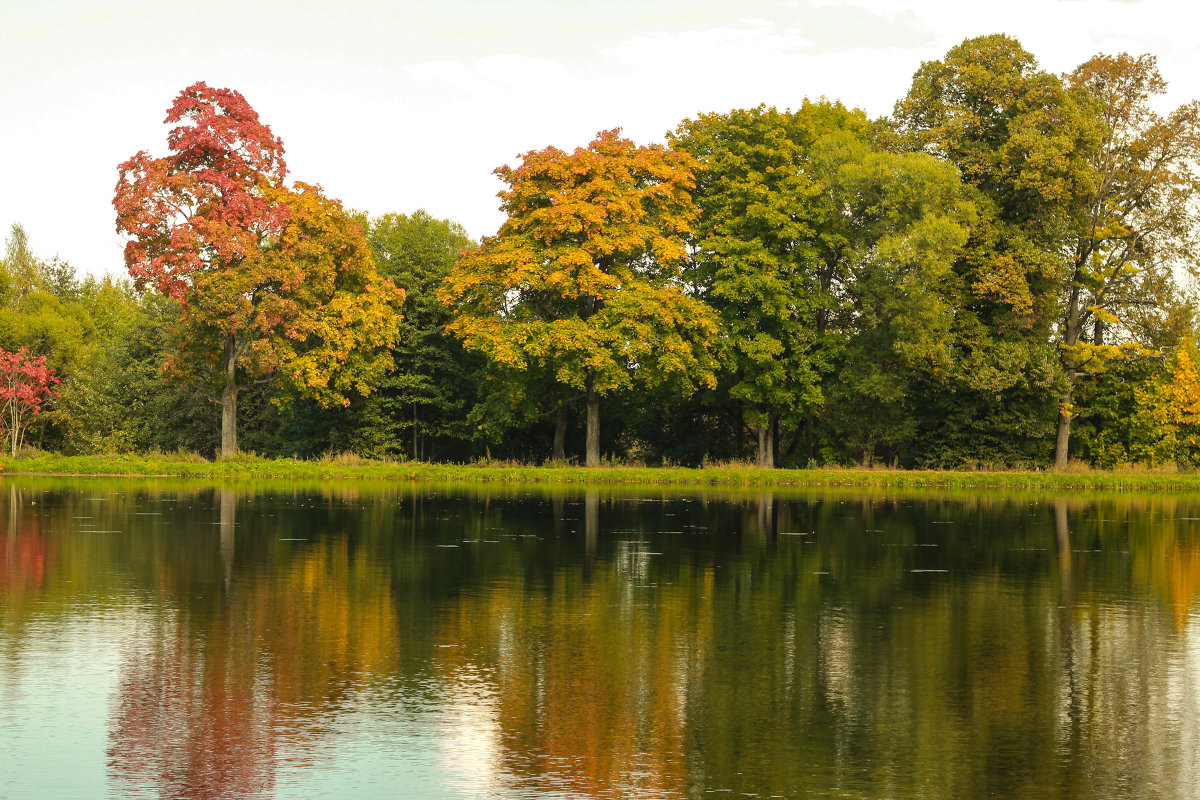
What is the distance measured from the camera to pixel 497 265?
57219mm

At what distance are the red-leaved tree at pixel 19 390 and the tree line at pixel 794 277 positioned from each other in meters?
4.06

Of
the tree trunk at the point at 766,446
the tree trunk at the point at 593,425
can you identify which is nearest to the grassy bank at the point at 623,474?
the tree trunk at the point at 593,425

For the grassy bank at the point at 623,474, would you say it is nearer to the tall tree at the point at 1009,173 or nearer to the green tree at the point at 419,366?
the tall tree at the point at 1009,173

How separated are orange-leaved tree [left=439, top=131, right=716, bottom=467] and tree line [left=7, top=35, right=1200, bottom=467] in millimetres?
162

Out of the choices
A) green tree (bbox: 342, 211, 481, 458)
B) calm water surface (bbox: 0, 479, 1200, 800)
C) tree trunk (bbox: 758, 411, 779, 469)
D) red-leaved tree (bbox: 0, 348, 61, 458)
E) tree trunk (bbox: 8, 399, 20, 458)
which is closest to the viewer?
calm water surface (bbox: 0, 479, 1200, 800)

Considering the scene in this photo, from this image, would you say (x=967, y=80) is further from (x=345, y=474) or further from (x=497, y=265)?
(x=345, y=474)

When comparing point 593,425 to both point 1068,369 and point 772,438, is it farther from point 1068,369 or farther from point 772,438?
point 1068,369

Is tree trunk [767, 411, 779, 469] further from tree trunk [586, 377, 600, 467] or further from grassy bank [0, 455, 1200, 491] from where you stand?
tree trunk [586, 377, 600, 467]

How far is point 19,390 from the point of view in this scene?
204 feet

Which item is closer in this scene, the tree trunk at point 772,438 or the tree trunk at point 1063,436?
the tree trunk at point 1063,436

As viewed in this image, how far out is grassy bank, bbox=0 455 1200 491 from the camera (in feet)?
172

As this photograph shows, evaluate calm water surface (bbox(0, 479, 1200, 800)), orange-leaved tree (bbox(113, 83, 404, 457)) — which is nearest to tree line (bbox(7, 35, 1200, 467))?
orange-leaved tree (bbox(113, 83, 404, 457))

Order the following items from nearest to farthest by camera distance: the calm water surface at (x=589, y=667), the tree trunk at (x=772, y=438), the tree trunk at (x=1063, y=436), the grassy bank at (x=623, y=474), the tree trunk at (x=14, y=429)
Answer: the calm water surface at (x=589, y=667)
the grassy bank at (x=623, y=474)
the tree trunk at (x=1063, y=436)
the tree trunk at (x=14, y=429)
the tree trunk at (x=772, y=438)

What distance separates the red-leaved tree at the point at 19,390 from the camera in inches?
2445
